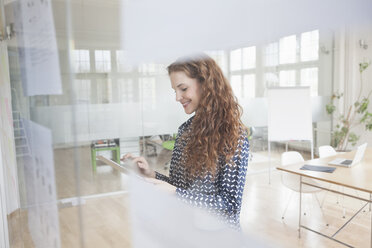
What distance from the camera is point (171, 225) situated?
1.05ft

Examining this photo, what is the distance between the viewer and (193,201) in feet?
1.23

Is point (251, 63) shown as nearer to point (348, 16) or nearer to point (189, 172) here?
point (348, 16)

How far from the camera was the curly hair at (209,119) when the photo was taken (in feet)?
1.10

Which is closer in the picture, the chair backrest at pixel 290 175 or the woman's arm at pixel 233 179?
the woman's arm at pixel 233 179

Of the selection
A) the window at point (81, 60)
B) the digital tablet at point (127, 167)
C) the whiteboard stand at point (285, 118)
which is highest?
the window at point (81, 60)

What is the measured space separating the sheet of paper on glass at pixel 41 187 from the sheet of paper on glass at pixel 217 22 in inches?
20.3

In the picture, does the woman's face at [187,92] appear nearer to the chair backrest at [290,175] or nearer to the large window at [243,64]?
the large window at [243,64]

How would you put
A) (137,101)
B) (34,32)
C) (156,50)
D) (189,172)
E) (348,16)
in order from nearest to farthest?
(348,16) → (156,50) → (137,101) → (189,172) → (34,32)

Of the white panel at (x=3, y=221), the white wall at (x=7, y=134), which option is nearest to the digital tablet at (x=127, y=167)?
the white wall at (x=7, y=134)

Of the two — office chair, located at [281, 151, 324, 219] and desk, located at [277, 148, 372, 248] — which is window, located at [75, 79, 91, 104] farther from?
office chair, located at [281, 151, 324, 219]

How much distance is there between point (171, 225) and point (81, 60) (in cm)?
40

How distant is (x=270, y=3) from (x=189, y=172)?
39 cm

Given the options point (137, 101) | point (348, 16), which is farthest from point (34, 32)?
point (348, 16)

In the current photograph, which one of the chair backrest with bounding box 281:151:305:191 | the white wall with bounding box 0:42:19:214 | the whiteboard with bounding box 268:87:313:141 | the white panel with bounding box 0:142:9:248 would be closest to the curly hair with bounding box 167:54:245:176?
the white wall with bounding box 0:42:19:214
